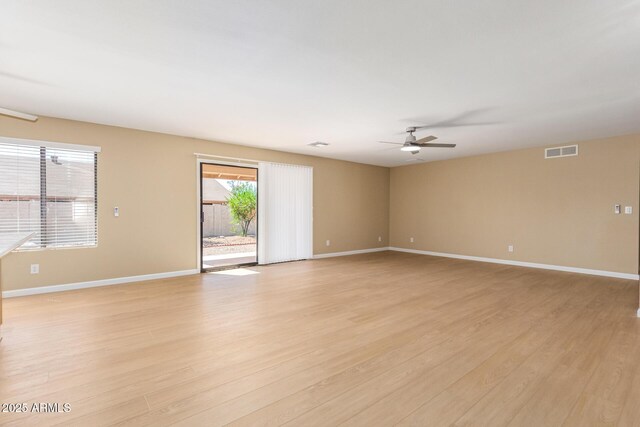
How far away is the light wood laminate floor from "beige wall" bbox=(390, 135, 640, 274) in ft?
4.70

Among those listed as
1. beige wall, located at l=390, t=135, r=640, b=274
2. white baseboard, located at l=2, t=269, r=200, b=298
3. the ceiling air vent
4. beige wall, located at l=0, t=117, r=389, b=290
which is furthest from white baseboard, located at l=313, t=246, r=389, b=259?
the ceiling air vent

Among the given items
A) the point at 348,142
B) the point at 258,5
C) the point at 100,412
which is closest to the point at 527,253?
the point at 348,142

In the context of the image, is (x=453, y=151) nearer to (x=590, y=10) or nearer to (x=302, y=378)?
(x=590, y=10)

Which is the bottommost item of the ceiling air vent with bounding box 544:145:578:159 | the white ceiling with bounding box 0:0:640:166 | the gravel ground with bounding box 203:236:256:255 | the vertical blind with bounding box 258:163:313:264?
the gravel ground with bounding box 203:236:256:255

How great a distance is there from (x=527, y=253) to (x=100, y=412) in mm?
7330

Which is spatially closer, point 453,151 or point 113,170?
point 113,170

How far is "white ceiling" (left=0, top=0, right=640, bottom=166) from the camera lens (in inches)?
80.9

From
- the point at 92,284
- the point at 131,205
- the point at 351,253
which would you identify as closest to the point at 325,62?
the point at 131,205

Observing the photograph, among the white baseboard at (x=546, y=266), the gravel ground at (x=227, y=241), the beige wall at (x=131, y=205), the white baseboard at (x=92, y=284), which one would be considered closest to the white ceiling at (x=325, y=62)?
the beige wall at (x=131, y=205)

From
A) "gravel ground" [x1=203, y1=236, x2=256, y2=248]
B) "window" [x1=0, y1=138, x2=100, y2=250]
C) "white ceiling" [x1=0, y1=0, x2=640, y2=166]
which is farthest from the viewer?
"gravel ground" [x1=203, y1=236, x2=256, y2=248]

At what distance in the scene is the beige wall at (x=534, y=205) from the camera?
547 cm

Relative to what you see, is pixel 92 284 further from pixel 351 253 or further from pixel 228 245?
pixel 351 253

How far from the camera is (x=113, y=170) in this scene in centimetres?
487

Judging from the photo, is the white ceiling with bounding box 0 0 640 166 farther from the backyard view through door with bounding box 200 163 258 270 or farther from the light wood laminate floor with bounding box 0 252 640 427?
the backyard view through door with bounding box 200 163 258 270
